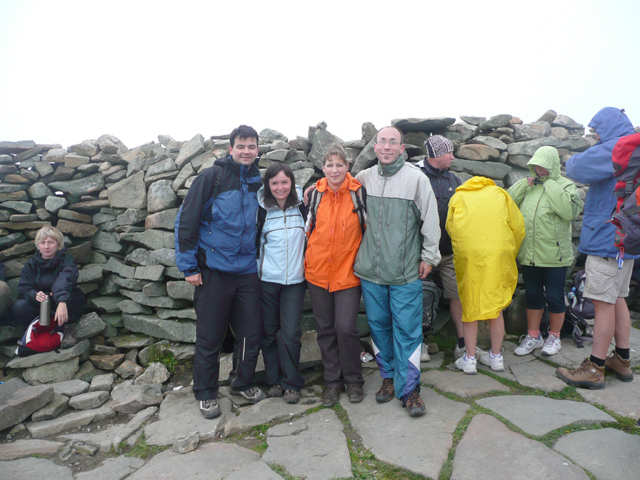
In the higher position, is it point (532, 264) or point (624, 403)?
point (532, 264)

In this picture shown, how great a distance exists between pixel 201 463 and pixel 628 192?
4493 millimetres

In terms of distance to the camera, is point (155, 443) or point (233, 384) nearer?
point (155, 443)

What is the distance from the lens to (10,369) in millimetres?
5988

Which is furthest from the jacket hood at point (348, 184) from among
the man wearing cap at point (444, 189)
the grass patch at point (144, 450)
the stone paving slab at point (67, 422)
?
the stone paving slab at point (67, 422)

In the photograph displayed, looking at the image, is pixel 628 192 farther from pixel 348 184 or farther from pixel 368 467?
pixel 368 467

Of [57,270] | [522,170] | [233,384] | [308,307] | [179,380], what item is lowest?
[179,380]

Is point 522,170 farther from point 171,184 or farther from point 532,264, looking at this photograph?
point 171,184

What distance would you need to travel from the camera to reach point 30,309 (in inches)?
237

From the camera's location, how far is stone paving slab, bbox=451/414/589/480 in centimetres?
305

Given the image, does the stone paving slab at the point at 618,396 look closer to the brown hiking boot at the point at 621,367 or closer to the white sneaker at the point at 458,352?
the brown hiking boot at the point at 621,367

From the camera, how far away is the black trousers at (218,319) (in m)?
4.47

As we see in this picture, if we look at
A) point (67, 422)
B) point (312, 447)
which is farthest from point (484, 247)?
point (67, 422)

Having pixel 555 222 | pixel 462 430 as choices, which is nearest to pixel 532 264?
pixel 555 222

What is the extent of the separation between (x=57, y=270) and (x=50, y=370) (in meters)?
1.45
